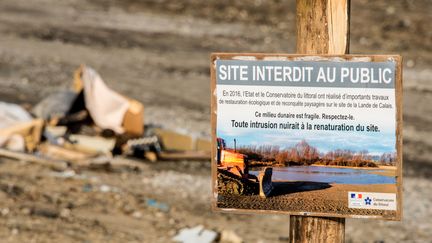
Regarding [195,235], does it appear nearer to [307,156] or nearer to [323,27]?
[307,156]

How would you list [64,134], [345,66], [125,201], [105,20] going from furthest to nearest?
[105,20]
[64,134]
[125,201]
[345,66]

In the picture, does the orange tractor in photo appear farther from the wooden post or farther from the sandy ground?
the sandy ground

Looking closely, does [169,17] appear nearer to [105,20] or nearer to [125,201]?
[105,20]

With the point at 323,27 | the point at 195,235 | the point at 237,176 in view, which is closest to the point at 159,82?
the point at 195,235

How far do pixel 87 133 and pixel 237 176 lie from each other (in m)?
6.17

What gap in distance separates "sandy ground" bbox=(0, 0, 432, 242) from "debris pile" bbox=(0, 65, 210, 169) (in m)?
0.31

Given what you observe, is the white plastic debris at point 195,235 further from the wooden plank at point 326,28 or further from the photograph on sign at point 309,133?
the wooden plank at point 326,28

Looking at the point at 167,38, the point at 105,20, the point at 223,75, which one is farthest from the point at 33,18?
the point at 223,75

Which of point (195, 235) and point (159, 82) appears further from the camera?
point (159, 82)

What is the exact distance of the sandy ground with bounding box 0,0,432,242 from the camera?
7930 mm

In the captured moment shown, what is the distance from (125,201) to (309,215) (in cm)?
443

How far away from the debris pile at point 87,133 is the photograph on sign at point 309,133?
17.8ft

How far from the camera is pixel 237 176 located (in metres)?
4.30

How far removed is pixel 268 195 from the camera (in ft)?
14.0
